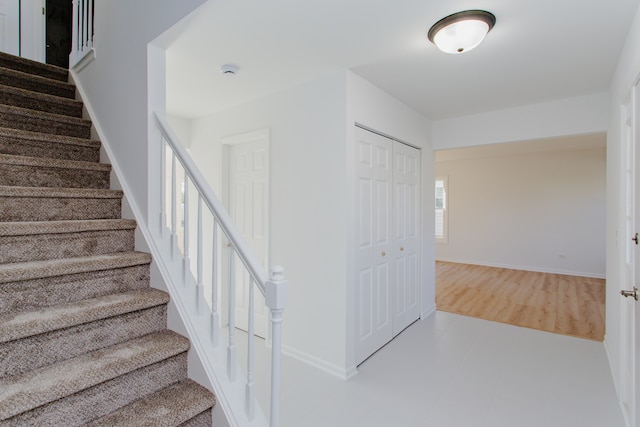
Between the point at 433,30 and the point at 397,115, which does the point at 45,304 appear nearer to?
the point at 433,30

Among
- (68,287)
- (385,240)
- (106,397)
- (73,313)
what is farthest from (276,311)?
(385,240)

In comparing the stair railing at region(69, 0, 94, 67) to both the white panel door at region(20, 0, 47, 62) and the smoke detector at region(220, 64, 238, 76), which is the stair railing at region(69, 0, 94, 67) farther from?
the white panel door at region(20, 0, 47, 62)

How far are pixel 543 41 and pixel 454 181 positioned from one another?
535 centimetres

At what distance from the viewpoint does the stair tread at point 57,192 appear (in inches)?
63.1

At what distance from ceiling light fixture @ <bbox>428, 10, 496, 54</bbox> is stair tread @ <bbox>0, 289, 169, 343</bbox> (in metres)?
2.03

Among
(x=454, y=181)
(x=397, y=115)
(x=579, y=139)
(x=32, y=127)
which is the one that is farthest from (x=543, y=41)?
(x=454, y=181)

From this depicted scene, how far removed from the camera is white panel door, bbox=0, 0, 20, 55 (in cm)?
341

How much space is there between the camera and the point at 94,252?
169 cm

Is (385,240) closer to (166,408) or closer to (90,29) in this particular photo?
(166,408)

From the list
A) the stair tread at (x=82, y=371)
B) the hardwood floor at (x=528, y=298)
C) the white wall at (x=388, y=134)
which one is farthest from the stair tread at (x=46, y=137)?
the hardwood floor at (x=528, y=298)

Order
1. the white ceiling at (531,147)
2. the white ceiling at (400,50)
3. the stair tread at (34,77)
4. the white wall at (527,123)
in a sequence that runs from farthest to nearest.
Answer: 1. the white ceiling at (531,147)
2. the white wall at (527,123)
3. the stair tread at (34,77)
4. the white ceiling at (400,50)

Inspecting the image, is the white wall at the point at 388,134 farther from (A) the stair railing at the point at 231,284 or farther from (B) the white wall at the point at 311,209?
(A) the stair railing at the point at 231,284

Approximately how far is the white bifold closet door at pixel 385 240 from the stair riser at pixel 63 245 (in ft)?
5.46

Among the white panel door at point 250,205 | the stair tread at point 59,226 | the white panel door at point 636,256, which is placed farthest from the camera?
the white panel door at point 250,205
